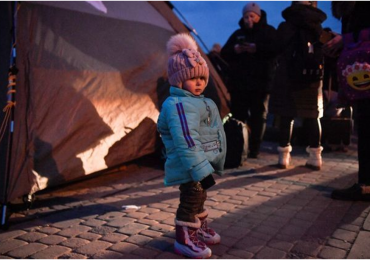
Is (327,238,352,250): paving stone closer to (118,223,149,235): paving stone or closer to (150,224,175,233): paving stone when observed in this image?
(150,224,175,233): paving stone

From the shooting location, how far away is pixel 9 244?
105 inches

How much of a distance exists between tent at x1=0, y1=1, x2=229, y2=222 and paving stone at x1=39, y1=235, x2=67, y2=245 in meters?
0.60

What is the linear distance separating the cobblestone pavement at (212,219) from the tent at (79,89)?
0.30 meters

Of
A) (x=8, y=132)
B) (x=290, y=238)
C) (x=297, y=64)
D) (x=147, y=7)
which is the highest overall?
(x=147, y=7)

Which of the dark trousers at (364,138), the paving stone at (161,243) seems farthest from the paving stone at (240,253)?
the dark trousers at (364,138)

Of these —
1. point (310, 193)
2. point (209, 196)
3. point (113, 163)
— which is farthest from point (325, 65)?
point (113, 163)

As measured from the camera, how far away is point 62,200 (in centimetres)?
374

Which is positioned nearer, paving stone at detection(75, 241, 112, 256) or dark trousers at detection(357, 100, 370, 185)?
paving stone at detection(75, 241, 112, 256)

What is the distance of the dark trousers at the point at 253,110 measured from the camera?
222 inches

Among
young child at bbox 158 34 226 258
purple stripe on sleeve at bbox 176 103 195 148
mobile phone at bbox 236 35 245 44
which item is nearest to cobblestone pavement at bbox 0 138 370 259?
young child at bbox 158 34 226 258

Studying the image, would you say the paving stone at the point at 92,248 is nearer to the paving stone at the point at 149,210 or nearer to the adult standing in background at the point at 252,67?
the paving stone at the point at 149,210

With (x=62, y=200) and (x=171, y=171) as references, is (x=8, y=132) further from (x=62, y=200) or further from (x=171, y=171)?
(x=171, y=171)

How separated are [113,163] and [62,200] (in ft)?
2.38

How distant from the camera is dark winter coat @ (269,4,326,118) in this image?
457 centimetres
